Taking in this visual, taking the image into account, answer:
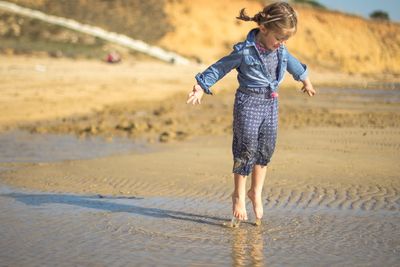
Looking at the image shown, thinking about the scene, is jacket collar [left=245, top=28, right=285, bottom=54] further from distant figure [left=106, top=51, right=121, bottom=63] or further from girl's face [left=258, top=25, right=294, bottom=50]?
distant figure [left=106, top=51, right=121, bottom=63]

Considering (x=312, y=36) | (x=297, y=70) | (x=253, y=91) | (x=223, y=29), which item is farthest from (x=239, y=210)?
(x=312, y=36)

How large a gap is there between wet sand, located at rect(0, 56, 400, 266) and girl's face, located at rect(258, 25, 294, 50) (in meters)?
1.21

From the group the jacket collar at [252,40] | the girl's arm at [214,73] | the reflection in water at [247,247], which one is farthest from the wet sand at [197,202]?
the jacket collar at [252,40]

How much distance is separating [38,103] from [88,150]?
504 centimetres

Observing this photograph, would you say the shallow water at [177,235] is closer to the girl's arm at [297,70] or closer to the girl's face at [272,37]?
the girl's arm at [297,70]

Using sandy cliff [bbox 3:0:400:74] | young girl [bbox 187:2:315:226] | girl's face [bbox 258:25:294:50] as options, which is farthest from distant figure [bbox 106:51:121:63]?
girl's face [bbox 258:25:294:50]

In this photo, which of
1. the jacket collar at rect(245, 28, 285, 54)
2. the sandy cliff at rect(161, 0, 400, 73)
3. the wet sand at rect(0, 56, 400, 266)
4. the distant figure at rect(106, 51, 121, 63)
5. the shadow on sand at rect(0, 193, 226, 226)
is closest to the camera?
the wet sand at rect(0, 56, 400, 266)

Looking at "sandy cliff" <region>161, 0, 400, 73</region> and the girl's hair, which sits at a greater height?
"sandy cliff" <region>161, 0, 400, 73</region>

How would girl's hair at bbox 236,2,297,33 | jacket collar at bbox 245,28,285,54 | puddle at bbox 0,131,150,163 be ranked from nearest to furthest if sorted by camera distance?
A: girl's hair at bbox 236,2,297,33 → jacket collar at bbox 245,28,285,54 → puddle at bbox 0,131,150,163

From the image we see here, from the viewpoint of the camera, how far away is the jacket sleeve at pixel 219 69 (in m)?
4.61

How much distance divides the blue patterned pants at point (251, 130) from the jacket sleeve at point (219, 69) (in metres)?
0.20

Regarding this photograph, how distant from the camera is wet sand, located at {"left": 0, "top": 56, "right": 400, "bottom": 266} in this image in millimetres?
3961

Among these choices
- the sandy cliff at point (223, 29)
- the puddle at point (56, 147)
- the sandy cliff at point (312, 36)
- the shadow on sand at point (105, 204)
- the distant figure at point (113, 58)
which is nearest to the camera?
the shadow on sand at point (105, 204)

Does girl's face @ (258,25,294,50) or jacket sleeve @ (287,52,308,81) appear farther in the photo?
jacket sleeve @ (287,52,308,81)
